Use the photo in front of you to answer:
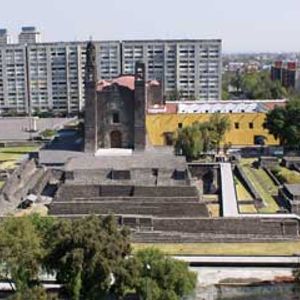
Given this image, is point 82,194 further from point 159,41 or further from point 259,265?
point 159,41

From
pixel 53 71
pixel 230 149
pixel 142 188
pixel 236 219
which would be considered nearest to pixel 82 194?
pixel 142 188

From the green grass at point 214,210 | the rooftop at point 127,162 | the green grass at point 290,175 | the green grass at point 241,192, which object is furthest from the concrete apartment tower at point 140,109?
the green grass at point 214,210

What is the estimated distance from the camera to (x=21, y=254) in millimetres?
21000

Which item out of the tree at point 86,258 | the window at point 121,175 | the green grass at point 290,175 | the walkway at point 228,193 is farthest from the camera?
→ the green grass at point 290,175

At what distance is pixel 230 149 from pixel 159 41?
114 feet

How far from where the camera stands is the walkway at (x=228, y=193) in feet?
103

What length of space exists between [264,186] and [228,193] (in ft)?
15.5

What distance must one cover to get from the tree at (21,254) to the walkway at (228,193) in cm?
1197

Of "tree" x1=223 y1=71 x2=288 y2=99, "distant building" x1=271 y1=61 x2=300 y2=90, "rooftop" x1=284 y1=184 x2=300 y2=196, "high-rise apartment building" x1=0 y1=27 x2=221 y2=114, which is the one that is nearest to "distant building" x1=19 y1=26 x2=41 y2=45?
"high-rise apartment building" x1=0 y1=27 x2=221 y2=114

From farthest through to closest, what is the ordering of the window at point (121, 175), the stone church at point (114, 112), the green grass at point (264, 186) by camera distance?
1. the stone church at point (114, 112)
2. the window at point (121, 175)
3. the green grass at point (264, 186)

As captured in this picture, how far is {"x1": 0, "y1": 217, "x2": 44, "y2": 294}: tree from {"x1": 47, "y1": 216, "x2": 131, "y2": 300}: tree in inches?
23.0

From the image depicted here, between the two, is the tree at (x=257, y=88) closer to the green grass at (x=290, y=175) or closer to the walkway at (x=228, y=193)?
the green grass at (x=290, y=175)

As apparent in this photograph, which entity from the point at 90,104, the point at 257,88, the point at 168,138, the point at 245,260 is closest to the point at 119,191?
the point at 245,260

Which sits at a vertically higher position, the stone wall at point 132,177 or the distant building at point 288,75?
the distant building at point 288,75
